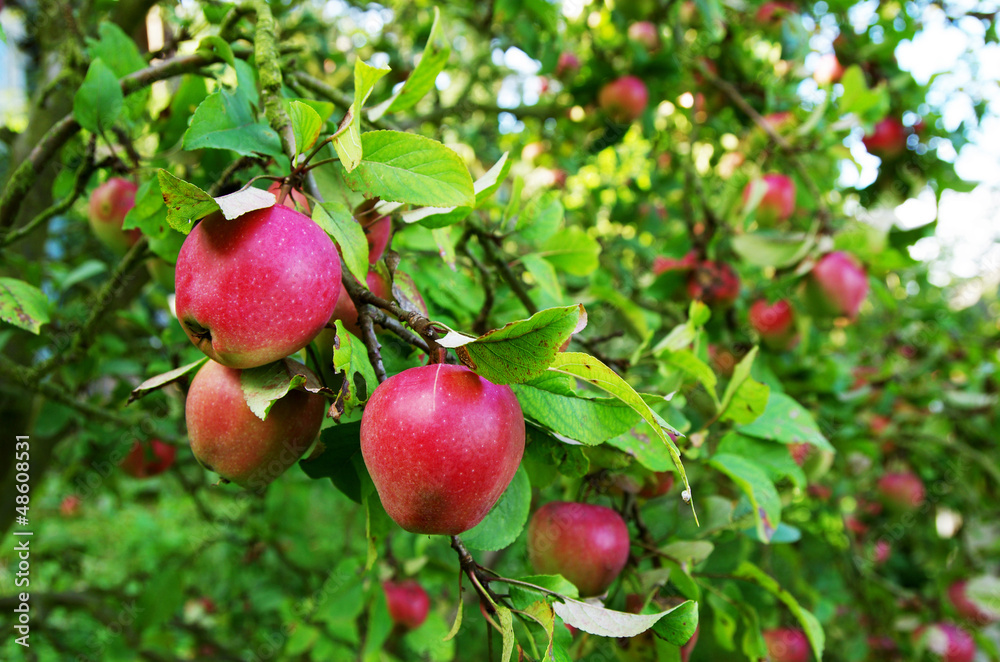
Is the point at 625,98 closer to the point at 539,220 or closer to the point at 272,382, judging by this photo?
the point at 539,220

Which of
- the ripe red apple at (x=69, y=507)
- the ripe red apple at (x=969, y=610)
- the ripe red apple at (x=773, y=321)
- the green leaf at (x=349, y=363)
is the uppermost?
Result: the green leaf at (x=349, y=363)

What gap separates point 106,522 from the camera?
432 cm

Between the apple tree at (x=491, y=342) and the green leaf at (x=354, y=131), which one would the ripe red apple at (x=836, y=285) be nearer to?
the apple tree at (x=491, y=342)

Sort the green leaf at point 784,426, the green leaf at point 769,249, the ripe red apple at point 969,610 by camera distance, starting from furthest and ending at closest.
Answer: the ripe red apple at point 969,610 < the green leaf at point 769,249 < the green leaf at point 784,426

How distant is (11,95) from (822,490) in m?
5.60

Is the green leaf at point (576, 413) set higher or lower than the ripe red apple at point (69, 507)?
higher

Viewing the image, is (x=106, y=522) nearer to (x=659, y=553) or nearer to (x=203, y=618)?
(x=203, y=618)

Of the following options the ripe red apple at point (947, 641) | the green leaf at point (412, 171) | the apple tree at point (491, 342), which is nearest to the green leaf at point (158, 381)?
the apple tree at point (491, 342)

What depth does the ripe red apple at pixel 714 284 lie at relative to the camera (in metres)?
1.68

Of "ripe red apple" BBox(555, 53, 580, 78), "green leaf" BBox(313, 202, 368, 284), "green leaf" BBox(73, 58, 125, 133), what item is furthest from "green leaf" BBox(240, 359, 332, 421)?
"ripe red apple" BBox(555, 53, 580, 78)

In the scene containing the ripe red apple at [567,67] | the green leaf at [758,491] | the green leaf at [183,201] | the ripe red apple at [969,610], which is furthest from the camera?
the ripe red apple at [567,67]

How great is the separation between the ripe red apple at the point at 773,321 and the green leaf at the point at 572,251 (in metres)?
0.93

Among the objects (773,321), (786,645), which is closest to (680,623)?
(773,321)

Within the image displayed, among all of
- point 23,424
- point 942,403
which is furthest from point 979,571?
point 23,424
